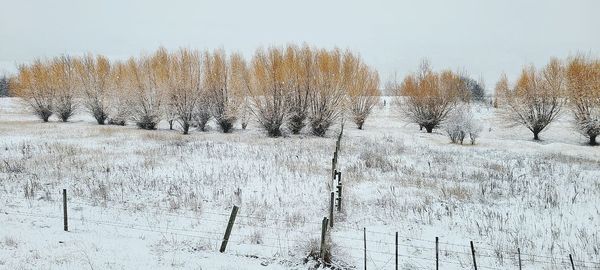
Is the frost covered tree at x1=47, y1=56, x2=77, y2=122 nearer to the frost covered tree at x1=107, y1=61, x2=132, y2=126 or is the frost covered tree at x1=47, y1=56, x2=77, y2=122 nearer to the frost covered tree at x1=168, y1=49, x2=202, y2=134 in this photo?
the frost covered tree at x1=107, y1=61, x2=132, y2=126

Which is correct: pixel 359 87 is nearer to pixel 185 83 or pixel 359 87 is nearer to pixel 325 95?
pixel 325 95

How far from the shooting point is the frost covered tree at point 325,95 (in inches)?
1120

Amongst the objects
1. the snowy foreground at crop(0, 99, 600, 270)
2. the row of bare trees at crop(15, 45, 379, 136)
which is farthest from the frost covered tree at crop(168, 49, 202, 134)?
the snowy foreground at crop(0, 99, 600, 270)

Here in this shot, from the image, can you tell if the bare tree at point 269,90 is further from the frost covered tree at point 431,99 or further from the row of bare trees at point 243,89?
the frost covered tree at point 431,99

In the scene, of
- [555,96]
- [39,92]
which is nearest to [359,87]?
[555,96]

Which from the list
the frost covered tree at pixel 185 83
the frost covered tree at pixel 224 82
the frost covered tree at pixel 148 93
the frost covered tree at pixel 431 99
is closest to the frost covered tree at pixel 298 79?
the frost covered tree at pixel 224 82

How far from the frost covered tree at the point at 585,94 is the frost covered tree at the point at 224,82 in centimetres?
2539

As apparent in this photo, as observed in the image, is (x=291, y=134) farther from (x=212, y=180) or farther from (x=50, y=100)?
(x=50, y=100)

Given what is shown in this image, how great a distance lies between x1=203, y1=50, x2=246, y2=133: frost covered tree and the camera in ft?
99.1

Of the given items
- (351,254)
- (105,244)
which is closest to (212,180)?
(105,244)

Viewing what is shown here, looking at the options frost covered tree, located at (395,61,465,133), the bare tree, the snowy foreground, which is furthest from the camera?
frost covered tree, located at (395,61,465,133)

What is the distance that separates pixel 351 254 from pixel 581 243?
4.47m

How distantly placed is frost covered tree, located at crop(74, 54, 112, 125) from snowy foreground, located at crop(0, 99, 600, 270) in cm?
2166

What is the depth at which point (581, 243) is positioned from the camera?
7367 millimetres
